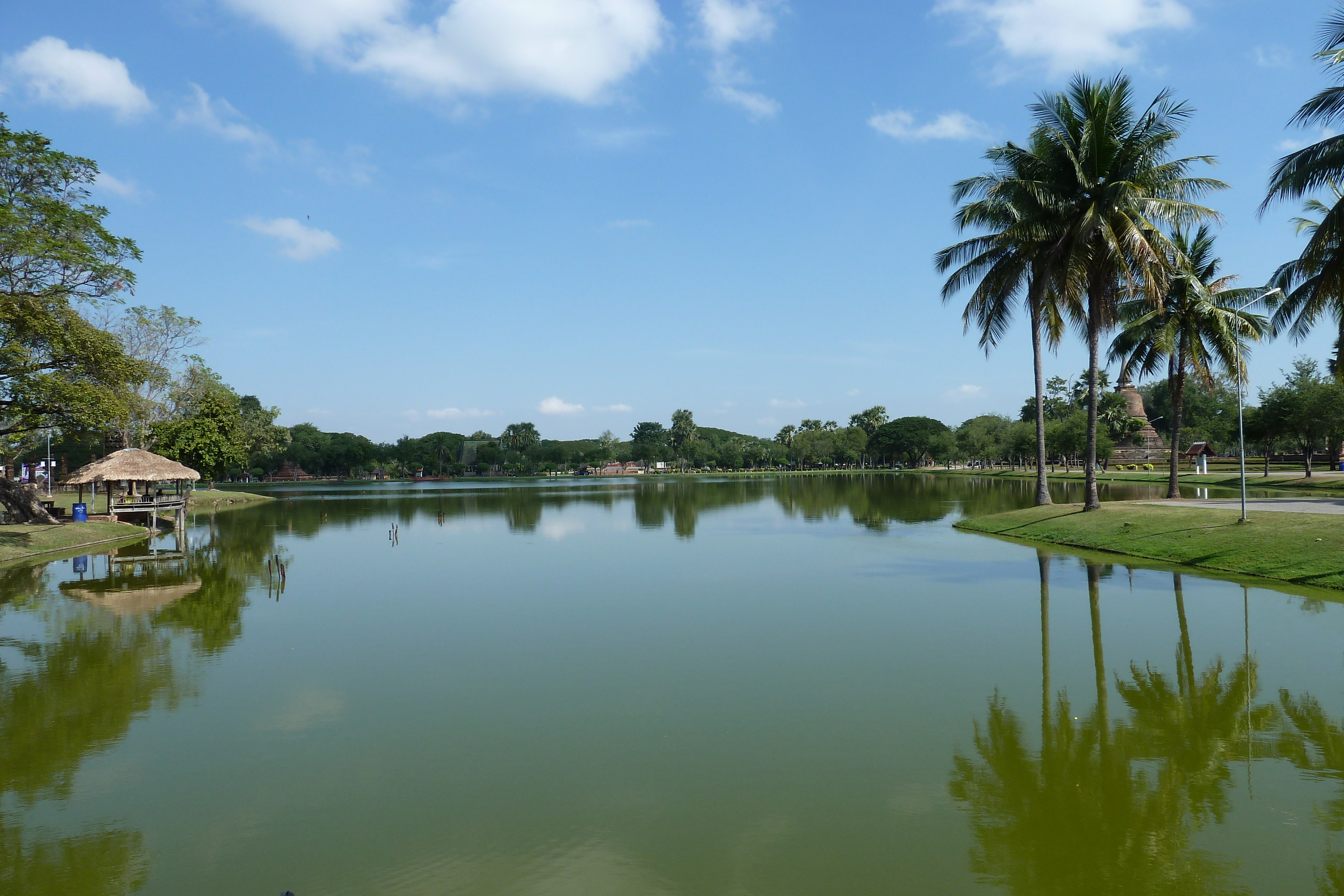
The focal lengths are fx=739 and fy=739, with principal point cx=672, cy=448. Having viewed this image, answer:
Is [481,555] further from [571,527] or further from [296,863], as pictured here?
[296,863]

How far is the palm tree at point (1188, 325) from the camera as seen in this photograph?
30.1 metres

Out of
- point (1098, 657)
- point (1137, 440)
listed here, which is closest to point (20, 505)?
point (1098, 657)

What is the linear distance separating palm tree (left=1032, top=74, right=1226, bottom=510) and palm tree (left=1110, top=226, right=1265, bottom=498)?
82.1 inches

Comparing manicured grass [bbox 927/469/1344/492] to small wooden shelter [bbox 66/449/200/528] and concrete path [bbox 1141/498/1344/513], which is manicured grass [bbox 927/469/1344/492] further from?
small wooden shelter [bbox 66/449/200/528]

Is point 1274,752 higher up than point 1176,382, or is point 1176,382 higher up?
point 1176,382

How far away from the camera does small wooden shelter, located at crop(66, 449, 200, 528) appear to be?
3572cm

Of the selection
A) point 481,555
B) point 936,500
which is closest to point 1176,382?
point 936,500

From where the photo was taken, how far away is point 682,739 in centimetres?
841

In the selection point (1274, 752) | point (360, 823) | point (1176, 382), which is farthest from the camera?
point (1176, 382)

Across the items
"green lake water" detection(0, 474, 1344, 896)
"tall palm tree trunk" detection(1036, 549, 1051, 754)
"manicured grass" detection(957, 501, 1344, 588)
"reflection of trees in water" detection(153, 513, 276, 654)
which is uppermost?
"manicured grass" detection(957, 501, 1344, 588)

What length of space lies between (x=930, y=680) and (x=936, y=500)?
4252 centimetres

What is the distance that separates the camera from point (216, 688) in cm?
1064

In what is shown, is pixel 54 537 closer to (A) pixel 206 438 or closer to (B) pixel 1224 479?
(A) pixel 206 438

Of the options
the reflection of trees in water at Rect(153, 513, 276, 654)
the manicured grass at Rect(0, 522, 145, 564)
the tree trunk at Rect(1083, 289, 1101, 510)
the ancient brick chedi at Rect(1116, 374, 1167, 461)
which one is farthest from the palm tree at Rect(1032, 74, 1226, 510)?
the ancient brick chedi at Rect(1116, 374, 1167, 461)
